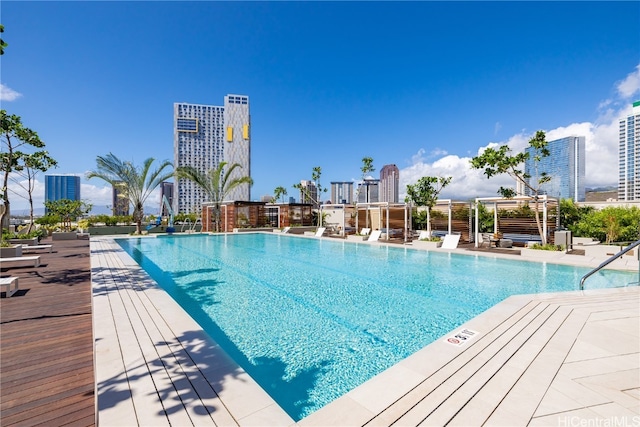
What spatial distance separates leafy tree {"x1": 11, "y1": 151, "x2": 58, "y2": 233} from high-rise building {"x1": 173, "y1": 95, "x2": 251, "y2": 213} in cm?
6135

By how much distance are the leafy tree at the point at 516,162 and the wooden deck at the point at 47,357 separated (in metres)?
13.0

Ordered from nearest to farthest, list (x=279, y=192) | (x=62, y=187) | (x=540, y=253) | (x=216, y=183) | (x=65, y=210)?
1. (x=540, y=253)
2. (x=65, y=210)
3. (x=216, y=183)
4. (x=279, y=192)
5. (x=62, y=187)

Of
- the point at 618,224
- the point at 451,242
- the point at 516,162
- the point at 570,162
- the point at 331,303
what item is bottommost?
the point at 331,303

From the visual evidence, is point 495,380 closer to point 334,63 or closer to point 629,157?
point 334,63

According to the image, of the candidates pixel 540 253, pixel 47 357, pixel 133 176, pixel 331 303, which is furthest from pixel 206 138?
pixel 47 357

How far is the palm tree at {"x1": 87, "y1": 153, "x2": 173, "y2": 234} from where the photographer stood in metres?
16.8

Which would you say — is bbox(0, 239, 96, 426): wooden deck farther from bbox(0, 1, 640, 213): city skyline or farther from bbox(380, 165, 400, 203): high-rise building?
bbox(380, 165, 400, 203): high-rise building

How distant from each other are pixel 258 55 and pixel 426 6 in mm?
11178

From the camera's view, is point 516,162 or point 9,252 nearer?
point 9,252

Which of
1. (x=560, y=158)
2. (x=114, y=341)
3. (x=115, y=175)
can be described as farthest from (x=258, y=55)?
(x=560, y=158)

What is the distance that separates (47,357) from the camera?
111 inches

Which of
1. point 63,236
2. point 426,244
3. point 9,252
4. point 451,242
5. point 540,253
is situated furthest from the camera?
point 63,236

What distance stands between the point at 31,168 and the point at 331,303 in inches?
587

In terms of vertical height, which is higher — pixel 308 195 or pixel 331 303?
pixel 308 195
